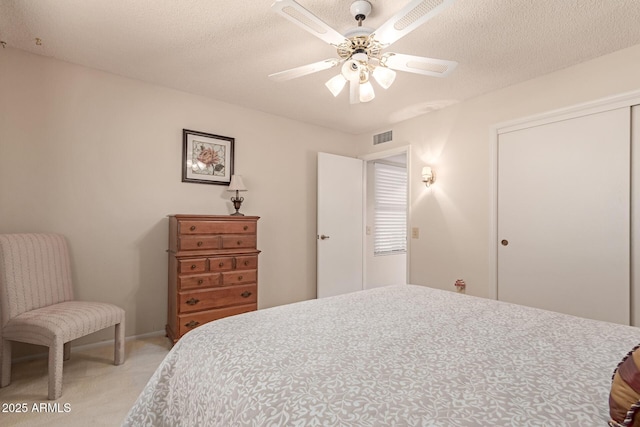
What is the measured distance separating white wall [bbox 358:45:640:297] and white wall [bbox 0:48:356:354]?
6.02 ft

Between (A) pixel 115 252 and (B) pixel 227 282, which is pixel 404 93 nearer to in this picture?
(B) pixel 227 282

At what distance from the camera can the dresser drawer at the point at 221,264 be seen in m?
2.83

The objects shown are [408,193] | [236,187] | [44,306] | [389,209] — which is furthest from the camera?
[389,209]

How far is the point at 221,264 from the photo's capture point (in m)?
2.89

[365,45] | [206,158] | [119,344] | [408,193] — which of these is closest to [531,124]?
[408,193]

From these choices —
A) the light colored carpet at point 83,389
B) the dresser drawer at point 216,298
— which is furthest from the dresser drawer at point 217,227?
the light colored carpet at point 83,389

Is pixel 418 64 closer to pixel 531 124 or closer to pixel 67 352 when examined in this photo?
pixel 531 124

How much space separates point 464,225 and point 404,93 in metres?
1.53

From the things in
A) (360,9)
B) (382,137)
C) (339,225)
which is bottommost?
(339,225)

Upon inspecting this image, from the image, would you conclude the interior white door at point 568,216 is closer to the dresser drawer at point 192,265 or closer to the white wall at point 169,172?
the white wall at point 169,172

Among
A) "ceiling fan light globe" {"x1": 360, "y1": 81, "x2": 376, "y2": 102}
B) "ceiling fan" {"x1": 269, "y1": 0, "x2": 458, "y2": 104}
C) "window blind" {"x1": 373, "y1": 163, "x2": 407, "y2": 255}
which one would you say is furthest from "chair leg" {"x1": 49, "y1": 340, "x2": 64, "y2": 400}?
"window blind" {"x1": 373, "y1": 163, "x2": 407, "y2": 255}

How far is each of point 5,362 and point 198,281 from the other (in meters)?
1.29

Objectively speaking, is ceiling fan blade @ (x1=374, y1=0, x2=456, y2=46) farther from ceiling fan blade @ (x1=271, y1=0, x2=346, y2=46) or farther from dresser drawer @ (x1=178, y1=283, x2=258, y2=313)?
dresser drawer @ (x1=178, y1=283, x2=258, y2=313)

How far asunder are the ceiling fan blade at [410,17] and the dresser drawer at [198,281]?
2.30 meters
